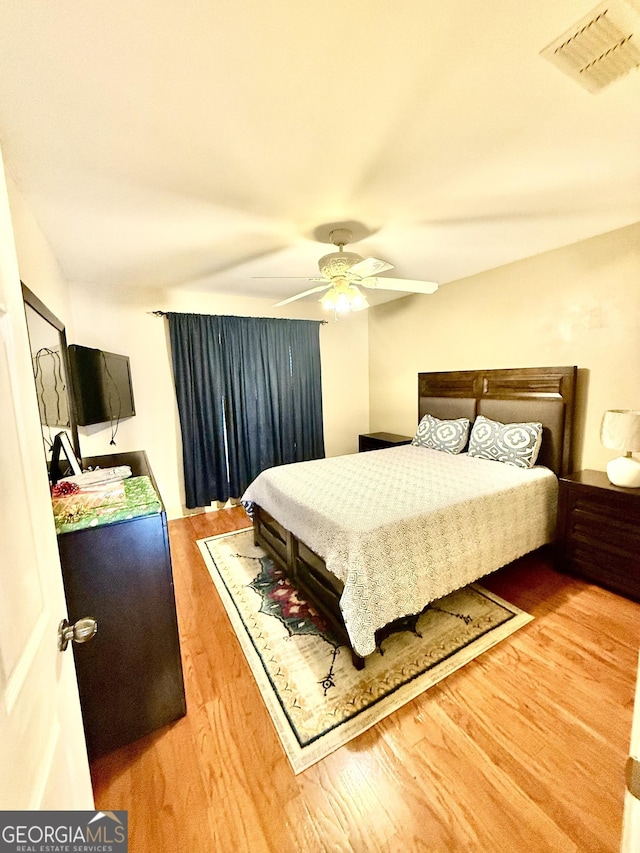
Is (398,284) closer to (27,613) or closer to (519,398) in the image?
(519,398)

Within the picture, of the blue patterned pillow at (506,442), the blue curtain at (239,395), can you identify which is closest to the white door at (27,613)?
the blue curtain at (239,395)

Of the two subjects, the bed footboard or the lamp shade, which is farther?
the lamp shade

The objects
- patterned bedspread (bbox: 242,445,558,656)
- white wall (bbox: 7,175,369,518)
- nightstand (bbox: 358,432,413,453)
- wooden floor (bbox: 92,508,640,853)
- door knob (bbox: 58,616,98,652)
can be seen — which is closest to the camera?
door knob (bbox: 58,616,98,652)

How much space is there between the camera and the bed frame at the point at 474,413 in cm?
198

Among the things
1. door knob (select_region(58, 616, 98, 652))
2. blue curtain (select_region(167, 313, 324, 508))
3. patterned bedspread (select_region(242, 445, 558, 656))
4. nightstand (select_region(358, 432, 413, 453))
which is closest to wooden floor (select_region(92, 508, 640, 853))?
patterned bedspread (select_region(242, 445, 558, 656))

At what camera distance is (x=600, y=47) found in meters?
0.97

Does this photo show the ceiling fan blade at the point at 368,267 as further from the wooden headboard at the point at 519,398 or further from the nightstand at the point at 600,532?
the nightstand at the point at 600,532

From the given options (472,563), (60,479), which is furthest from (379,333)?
(60,479)

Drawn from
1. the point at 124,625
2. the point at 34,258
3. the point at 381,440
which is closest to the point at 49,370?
the point at 34,258

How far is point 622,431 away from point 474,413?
127cm

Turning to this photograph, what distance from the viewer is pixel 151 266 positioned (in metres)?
2.73

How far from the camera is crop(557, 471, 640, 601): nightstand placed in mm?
2109

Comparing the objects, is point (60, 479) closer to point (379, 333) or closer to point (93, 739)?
point (93, 739)

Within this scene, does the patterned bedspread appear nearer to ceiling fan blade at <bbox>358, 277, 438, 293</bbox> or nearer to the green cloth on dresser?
the green cloth on dresser
